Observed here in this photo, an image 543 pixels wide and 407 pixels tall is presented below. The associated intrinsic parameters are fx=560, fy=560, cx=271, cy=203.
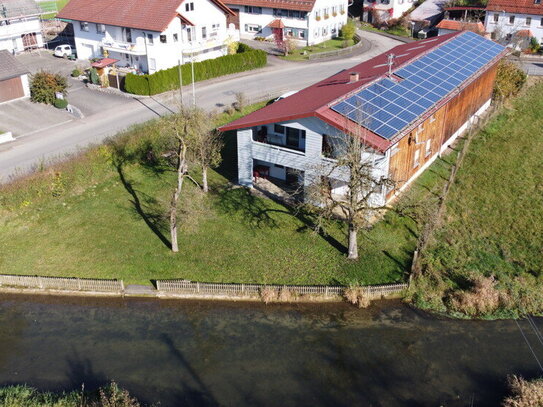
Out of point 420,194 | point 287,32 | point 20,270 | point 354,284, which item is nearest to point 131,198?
point 20,270

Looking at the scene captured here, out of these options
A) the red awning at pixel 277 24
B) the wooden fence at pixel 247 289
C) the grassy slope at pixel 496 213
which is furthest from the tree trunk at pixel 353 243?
the red awning at pixel 277 24

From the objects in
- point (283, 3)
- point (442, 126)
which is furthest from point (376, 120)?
point (283, 3)

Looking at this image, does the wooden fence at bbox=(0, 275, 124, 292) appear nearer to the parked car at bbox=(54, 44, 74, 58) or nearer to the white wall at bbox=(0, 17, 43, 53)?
the parked car at bbox=(54, 44, 74, 58)

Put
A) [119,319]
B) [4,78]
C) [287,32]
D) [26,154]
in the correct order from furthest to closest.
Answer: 1. [287,32]
2. [4,78]
3. [26,154]
4. [119,319]

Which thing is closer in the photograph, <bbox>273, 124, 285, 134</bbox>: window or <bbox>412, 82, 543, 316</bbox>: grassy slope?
<bbox>412, 82, 543, 316</bbox>: grassy slope

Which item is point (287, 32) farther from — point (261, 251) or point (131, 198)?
point (261, 251)

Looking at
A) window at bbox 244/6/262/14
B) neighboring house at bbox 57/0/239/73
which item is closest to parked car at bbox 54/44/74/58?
neighboring house at bbox 57/0/239/73
